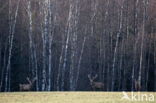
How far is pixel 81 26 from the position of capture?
100 ft

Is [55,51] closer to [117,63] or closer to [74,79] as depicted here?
[74,79]

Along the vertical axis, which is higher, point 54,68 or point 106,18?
point 106,18

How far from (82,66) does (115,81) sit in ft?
9.79

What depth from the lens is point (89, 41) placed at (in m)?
30.9

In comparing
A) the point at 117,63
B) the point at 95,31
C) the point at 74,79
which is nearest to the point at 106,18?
the point at 95,31

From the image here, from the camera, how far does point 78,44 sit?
3020 centimetres

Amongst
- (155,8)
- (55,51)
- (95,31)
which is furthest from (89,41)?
(155,8)

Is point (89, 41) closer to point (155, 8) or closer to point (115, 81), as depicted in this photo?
point (115, 81)

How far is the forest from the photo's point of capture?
92.8 ft

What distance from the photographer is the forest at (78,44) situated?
28.3m

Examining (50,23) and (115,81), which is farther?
(115,81)

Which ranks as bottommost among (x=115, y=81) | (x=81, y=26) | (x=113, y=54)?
(x=115, y=81)

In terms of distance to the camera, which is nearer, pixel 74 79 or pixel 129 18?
pixel 74 79

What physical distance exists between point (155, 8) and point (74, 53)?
294 inches
